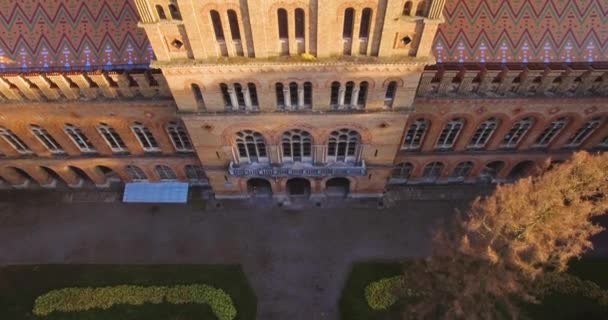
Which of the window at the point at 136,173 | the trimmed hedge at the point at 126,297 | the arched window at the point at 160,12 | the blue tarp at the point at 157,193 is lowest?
the trimmed hedge at the point at 126,297

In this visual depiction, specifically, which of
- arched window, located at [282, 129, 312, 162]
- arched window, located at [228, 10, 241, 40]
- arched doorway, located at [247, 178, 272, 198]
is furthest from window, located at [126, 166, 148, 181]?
arched window, located at [228, 10, 241, 40]

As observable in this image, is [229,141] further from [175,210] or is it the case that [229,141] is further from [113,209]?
[113,209]

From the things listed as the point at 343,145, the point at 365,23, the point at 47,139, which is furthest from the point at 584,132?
the point at 47,139

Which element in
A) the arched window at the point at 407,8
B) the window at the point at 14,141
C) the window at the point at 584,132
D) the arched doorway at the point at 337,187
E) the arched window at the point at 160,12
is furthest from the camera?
→ the arched doorway at the point at 337,187

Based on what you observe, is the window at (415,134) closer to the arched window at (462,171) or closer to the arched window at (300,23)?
the arched window at (462,171)

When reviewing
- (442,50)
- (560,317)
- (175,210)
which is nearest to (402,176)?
(442,50)

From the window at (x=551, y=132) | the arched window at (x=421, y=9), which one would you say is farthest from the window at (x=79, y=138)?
the window at (x=551, y=132)

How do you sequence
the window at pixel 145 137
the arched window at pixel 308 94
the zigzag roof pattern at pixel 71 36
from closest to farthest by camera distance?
the arched window at pixel 308 94, the zigzag roof pattern at pixel 71 36, the window at pixel 145 137
